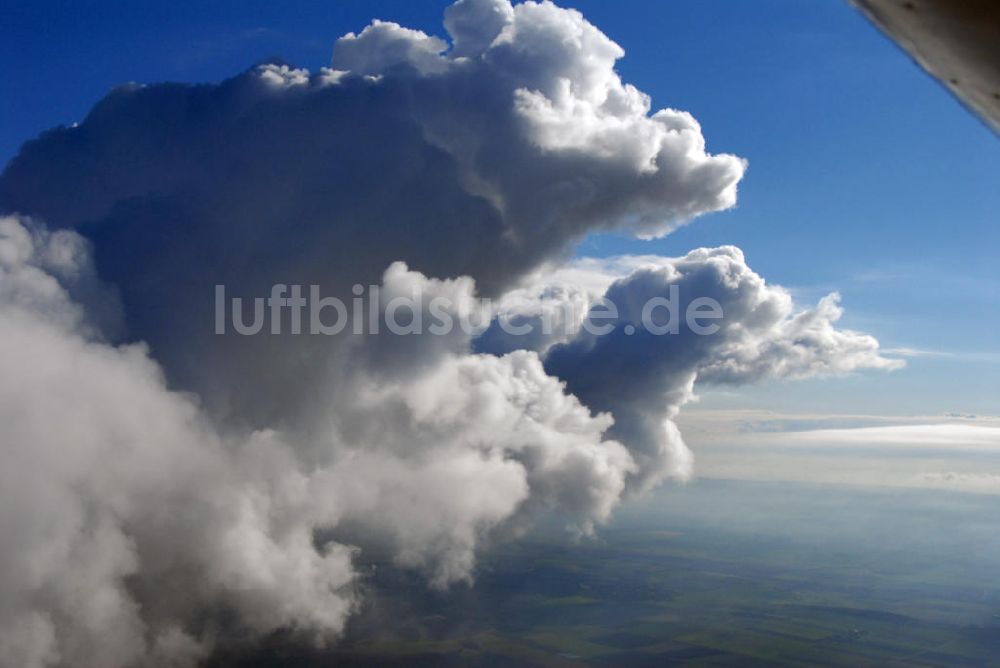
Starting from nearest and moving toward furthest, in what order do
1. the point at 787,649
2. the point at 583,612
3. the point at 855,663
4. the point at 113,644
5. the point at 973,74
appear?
the point at 973,74 < the point at 855,663 < the point at 787,649 < the point at 113,644 < the point at 583,612

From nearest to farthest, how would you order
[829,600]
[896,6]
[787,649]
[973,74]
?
[896,6] → [973,74] → [787,649] → [829,600]

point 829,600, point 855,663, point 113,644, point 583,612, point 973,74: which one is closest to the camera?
point 973,74

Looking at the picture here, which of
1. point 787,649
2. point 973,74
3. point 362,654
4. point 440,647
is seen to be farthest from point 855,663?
point 973,74

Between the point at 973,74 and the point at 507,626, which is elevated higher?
the point at 973,74

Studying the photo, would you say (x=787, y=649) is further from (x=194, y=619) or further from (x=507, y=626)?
(x=194, y=619)

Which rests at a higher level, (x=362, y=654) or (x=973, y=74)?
(x=973, y=74)

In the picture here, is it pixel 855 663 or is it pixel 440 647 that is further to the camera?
pixel 440 647

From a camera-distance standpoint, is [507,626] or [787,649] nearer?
[787,649]

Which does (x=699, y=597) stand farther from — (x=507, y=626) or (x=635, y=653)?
(x=635, y=653)

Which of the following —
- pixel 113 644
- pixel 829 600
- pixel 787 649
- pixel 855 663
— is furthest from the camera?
pixel 829 600

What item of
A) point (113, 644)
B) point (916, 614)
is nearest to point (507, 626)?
point (113, 644)
